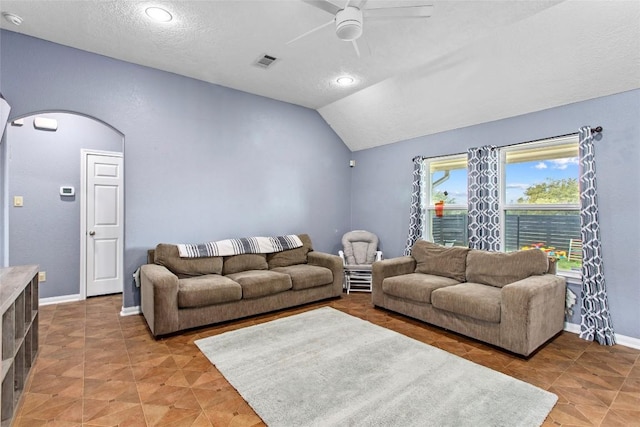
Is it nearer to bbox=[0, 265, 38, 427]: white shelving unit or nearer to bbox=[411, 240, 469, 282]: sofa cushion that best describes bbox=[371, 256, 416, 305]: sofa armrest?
bbox=[411, 240, 469, 282]: sofa cushion

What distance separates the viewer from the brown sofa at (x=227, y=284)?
3037mm

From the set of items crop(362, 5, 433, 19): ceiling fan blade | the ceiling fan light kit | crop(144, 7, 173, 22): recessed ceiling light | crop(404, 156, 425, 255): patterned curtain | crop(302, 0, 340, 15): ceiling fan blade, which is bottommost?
crop(404, 156, 425, 255): patterned curtain

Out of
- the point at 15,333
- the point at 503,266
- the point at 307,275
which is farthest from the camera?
the point at 307,275

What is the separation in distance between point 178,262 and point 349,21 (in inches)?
121

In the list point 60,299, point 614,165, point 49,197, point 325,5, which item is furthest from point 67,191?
point 614,165

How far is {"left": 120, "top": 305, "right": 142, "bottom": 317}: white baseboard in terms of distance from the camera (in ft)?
12.1

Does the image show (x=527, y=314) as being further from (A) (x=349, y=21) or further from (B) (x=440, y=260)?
(A) (x=349, y=21)

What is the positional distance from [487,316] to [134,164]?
→ 4139 millimetres

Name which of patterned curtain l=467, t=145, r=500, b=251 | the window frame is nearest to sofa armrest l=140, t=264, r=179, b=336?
patterned curtain l=467, t=145, r=500, b=251

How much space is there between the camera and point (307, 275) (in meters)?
4.02

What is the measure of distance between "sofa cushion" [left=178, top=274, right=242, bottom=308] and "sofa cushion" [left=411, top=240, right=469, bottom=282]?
7.72ft

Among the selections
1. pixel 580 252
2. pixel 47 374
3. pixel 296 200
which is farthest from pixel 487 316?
pixel 47 374

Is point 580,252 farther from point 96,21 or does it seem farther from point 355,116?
point 96,21

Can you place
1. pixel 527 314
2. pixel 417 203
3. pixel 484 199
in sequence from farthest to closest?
1. pixel 417 203
2. pixel 484 199
3. pixel 527 314
